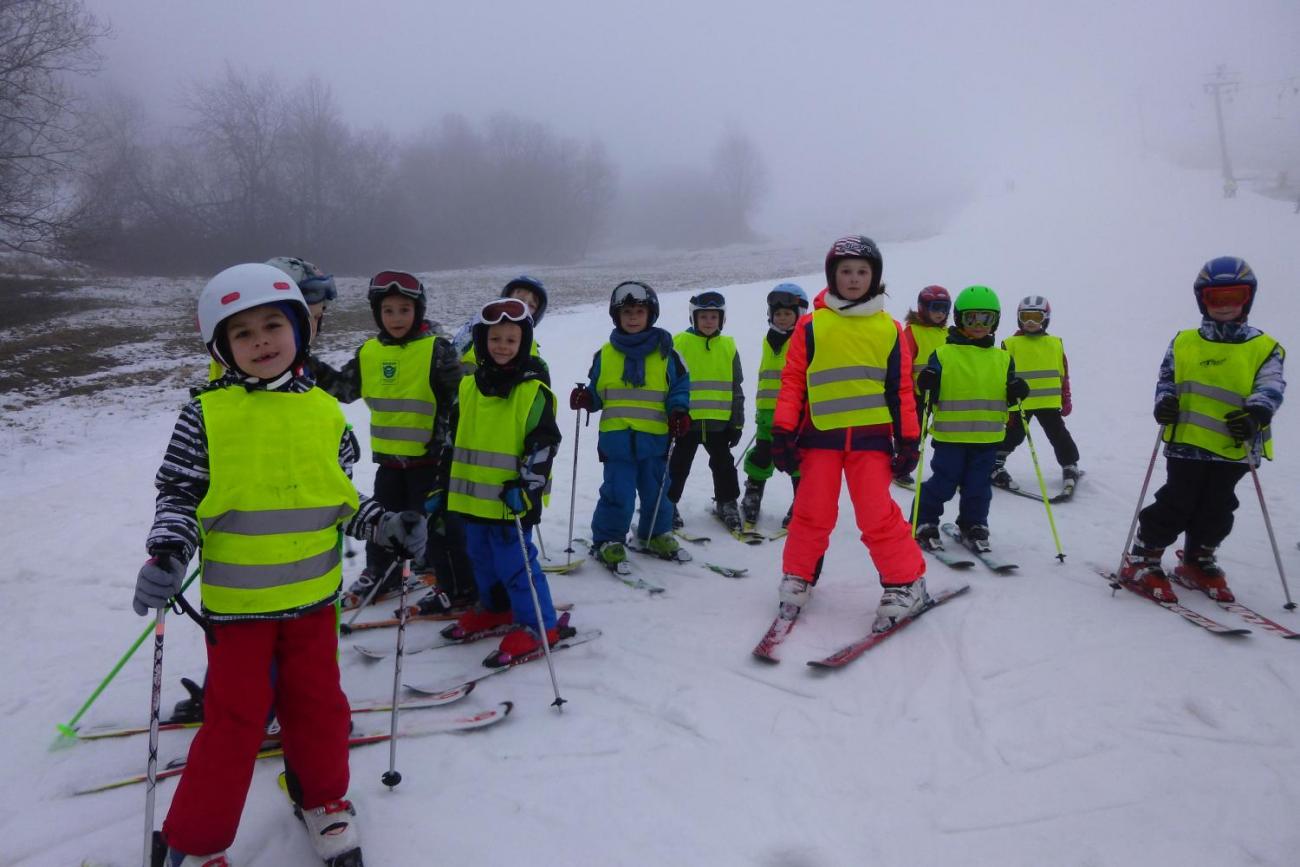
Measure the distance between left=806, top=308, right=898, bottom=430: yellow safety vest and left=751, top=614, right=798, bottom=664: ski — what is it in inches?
49.5

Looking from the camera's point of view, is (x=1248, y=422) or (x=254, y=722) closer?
(x=254, y=722)

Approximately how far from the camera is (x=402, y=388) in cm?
445

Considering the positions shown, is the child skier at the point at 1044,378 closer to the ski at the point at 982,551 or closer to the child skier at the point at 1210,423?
the ski at the point at 982,551

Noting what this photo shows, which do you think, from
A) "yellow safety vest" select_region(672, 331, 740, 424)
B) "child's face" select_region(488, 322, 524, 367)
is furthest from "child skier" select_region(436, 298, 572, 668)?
"yellow safety vest" select_region(672, 331, 740, 424)

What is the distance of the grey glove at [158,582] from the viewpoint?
84.5 inches

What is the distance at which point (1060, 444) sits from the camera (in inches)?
301

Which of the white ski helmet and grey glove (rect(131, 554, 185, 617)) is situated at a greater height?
the white ski helmet

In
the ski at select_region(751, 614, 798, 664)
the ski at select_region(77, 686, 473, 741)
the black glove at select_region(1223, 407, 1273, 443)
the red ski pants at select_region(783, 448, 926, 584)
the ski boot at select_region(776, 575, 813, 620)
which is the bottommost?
the ski at select_region(77, 686, 473, 741)

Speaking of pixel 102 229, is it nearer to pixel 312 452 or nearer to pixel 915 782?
pixel 312 452

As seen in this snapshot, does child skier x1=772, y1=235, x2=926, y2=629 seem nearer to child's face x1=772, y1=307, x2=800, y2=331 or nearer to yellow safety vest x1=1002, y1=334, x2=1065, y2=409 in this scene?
child's face x1=772, y1=307, x2=800, y2=331

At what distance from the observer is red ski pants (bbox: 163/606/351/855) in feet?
7.51

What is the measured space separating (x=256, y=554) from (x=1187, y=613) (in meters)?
5.16

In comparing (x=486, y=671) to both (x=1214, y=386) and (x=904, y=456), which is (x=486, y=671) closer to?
(x=904, y=456)

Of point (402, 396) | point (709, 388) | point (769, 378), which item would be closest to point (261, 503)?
point (402, 396)
